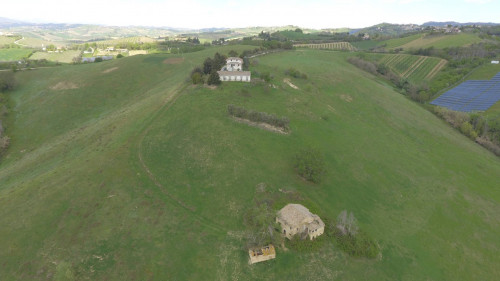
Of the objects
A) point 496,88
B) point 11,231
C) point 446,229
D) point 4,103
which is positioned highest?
point 496,88

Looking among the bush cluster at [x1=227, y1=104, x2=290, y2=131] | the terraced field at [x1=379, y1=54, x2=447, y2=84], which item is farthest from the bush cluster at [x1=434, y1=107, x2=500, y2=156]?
the bush cluster at [x1=227, y1=104, x2=290, y2=131]

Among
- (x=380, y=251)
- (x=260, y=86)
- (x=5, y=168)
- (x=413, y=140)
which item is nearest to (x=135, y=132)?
(x=5, y=168)

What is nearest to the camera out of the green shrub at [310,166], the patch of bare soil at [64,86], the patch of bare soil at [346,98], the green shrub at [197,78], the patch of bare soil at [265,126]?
the green shrub at [310,166]

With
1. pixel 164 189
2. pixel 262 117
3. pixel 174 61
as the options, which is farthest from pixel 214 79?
pixel 174 61

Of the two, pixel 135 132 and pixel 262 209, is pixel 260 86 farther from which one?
pixel 262 209

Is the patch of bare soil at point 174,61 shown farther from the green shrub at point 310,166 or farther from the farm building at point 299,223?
the farm building at point 299,223

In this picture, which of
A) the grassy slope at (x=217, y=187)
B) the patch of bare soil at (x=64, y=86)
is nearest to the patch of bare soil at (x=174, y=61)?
the patch of bare soil at (x=64, y=86)

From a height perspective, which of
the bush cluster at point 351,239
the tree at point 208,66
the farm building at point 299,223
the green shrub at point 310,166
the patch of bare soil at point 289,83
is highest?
the tree at point 208,66

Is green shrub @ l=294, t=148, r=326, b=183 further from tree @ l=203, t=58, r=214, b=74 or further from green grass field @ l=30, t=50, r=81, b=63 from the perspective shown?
green grass field @ l=30, t=50, r=81, b=63
